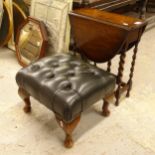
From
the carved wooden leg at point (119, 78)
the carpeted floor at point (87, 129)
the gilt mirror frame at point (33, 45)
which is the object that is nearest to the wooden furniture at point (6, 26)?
the gilt mirror frame at point (33, 45)

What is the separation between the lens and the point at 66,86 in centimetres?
169

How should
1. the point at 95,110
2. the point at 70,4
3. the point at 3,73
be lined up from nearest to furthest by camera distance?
the point at 95,110 → the point at 70,4 → the point at 3,73

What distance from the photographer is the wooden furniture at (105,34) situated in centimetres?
191

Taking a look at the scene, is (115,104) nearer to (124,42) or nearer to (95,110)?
(95,110)

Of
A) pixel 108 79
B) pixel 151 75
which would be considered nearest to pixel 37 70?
pixel 108 79

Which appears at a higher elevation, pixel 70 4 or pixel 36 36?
pixel 70 4

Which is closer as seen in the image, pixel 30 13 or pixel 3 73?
pixel 3 73

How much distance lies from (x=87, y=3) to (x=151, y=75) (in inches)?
41.4

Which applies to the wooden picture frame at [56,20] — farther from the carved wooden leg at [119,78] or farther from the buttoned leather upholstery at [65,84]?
the carved wooden leg at [119,78]

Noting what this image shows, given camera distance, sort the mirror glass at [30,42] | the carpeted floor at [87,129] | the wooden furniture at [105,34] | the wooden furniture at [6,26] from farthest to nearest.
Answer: the wooden furniture at [6,26]
the mirror glass at [30,42]
the wooden furniture at [105,34]
the carpeted floor at [87,129]

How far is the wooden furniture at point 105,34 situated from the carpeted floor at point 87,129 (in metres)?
0.20

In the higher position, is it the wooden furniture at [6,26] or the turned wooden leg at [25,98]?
the wooden furniture at [6,26]

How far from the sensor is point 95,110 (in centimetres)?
217

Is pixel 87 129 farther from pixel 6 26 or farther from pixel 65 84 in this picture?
pixel 6 26
